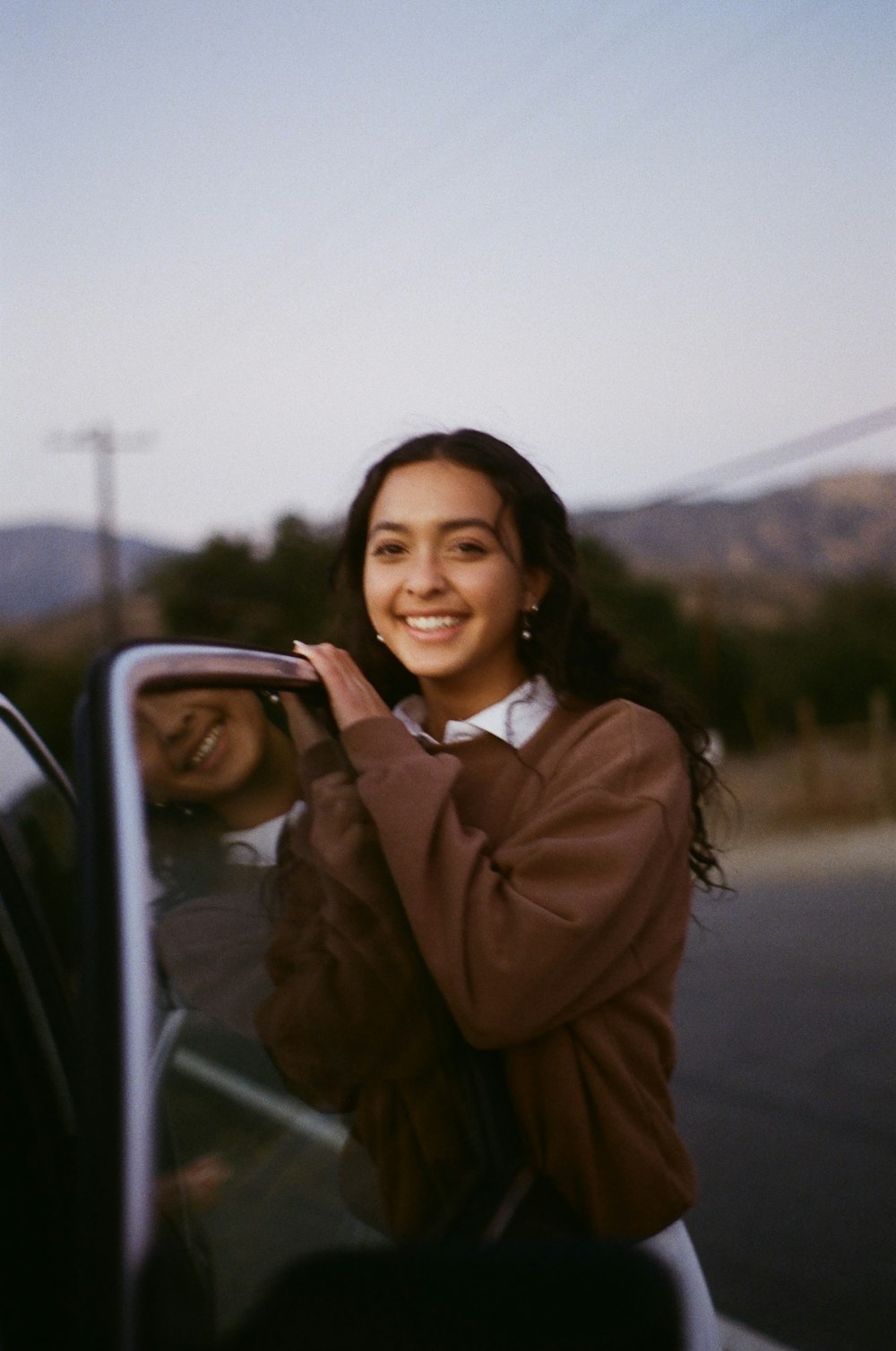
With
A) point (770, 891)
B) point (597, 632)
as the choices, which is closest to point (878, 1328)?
point (597, 632)

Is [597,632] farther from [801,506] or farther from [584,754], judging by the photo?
[801,506]

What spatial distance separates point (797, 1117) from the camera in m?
5.23

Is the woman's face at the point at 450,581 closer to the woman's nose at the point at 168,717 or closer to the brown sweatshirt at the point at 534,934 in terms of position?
the brown sweatshirt at the point at 534,934

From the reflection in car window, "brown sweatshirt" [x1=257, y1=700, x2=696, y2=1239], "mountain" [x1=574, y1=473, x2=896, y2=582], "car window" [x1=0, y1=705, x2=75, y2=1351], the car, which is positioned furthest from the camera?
"mountain" [x1=574, y1=473, x2=896, y2=582]

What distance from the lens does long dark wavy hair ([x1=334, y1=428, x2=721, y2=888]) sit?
1981 millimetres

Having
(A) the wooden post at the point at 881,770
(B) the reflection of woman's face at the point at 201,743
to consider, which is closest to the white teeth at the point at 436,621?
(B) the reflection of woman's face at the point at 201,743

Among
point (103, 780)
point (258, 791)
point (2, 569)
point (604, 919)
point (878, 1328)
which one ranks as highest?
point (103, 780)

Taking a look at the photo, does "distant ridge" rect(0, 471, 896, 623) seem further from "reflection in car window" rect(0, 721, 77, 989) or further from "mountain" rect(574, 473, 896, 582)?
"reflection in car window" rect(0, 721, 77, 989)

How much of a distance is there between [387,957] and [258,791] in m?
0.24

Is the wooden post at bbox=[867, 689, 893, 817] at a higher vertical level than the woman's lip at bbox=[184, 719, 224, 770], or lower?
lower

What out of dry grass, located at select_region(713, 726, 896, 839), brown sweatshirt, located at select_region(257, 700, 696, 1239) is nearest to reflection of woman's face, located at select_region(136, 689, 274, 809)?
brown sweatshirt, located at select_region(257, 700, 696, 1239)

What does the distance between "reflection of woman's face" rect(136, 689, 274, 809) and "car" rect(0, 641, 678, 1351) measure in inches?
0.7

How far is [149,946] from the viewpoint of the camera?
103 cm

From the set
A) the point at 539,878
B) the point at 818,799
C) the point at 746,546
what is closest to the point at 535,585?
the point at 539,878
